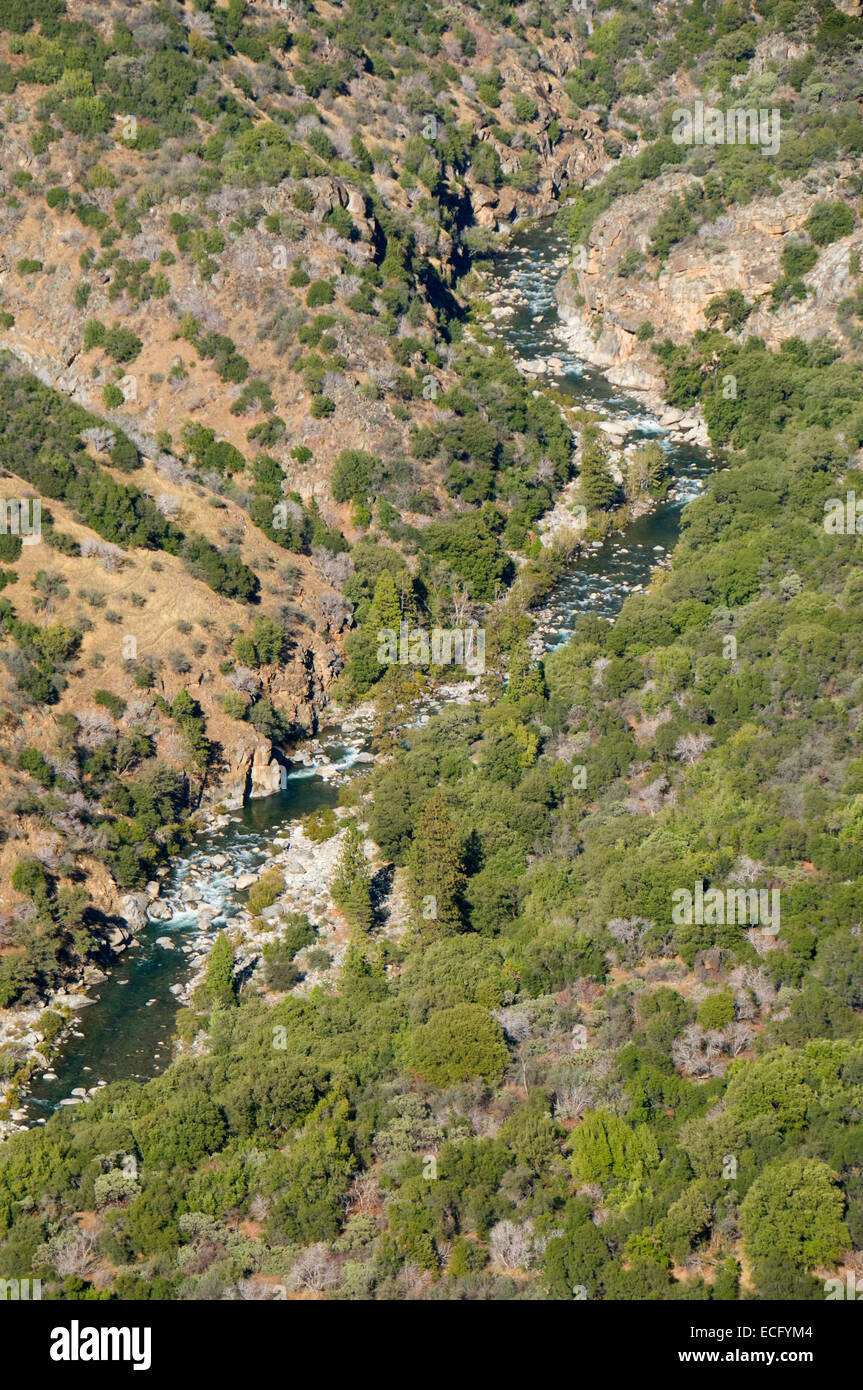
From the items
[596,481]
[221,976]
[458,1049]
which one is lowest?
[458,1049]

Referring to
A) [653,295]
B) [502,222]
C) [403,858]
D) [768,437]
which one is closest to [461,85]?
[502,222]

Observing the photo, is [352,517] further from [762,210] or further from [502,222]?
[502,222]

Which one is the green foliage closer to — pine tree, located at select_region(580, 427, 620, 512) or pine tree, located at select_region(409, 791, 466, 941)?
pine tree, located at select_region(409, 791, 466, 941)

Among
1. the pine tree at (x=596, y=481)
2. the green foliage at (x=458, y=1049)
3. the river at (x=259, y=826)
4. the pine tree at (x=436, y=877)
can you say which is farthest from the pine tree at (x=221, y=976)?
the pine tree at (x=596, y=481)

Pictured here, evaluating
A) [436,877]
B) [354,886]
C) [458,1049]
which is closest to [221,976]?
[354,886]

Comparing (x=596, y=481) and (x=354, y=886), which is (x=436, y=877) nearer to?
(x=354, y=886)

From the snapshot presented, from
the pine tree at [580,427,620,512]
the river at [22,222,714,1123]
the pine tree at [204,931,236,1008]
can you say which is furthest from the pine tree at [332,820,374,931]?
the pine tree at [580,427,620,512]
